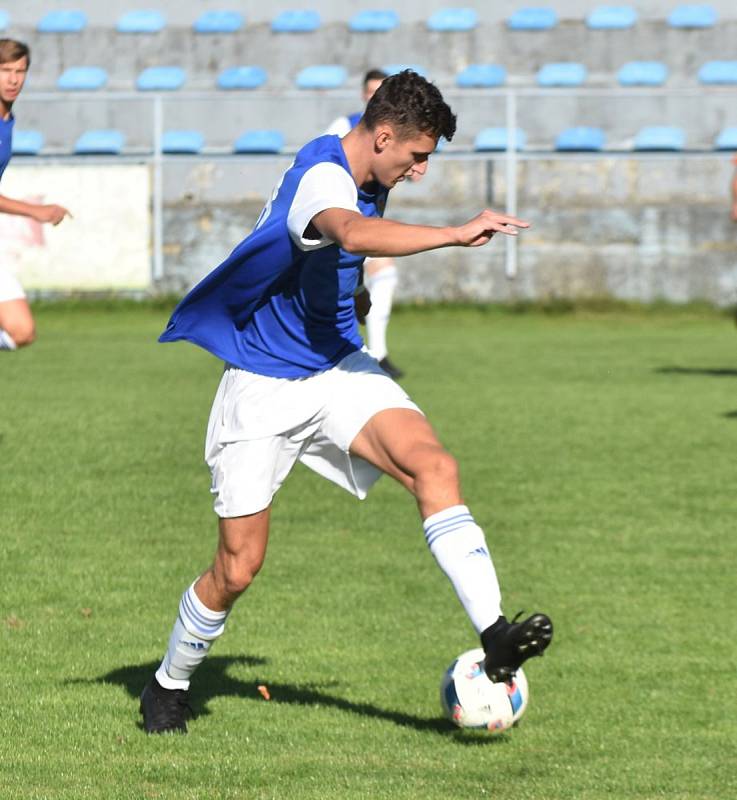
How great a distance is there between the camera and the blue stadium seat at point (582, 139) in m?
19.5

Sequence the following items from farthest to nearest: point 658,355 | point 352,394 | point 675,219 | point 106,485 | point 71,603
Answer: point 675,219, point 658,355, point 106,485, point 71,603, point 352,394

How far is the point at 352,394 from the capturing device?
452 cm

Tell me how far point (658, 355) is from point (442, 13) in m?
8.34

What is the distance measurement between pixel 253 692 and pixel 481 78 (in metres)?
16.9

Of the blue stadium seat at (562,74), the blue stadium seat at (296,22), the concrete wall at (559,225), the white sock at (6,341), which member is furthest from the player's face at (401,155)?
the blue stadium seat at (296,22)

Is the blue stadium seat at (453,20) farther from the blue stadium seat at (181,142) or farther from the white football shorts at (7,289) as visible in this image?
the white football shorts at (7,289)

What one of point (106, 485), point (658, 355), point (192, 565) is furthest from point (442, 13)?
point (192, 565)

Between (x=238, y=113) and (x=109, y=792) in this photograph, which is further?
(x=238, y=113)

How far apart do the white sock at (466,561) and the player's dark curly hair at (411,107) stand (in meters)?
0.98

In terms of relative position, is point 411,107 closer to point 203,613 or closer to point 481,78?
point 203,613

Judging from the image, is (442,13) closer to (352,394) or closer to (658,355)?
(658,355)

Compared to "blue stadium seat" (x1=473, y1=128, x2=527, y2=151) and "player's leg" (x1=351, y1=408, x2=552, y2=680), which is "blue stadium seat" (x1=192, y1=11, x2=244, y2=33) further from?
"player's leg" (x1=351, y1=408, x2=552, y2=680)

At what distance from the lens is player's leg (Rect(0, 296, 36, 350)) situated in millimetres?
8320

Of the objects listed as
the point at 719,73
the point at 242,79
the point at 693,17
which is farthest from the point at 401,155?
the point at 693,17
